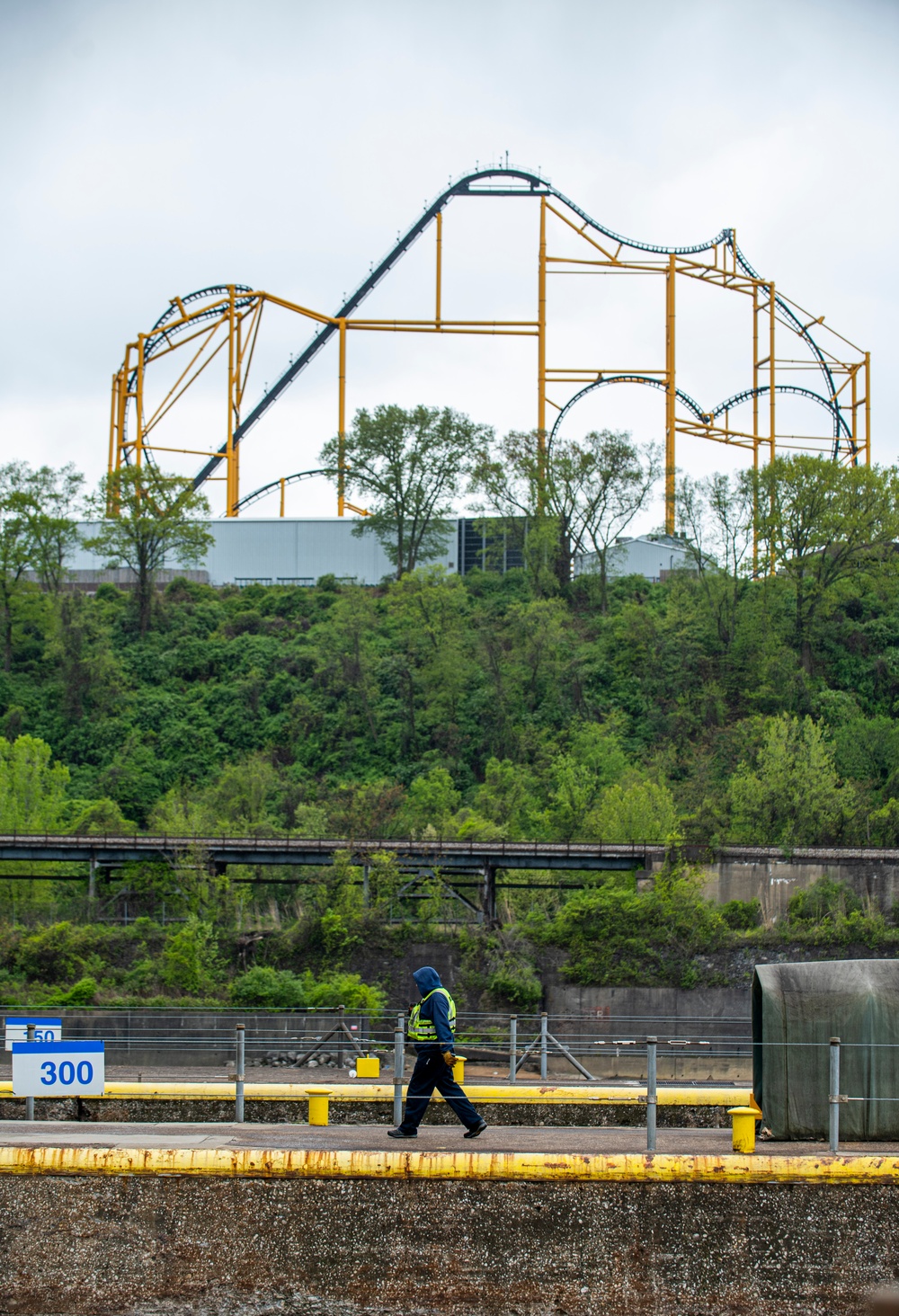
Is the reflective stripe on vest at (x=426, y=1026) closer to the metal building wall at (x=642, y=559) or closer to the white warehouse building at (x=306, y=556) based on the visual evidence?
the metal building wall at (x=642, y=559)

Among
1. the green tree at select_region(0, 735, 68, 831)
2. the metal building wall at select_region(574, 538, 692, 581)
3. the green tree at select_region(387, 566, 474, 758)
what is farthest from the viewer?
the metal building wall at select_region(574, 538, 692, 581)

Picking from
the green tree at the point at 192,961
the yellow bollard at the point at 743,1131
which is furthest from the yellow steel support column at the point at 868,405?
the yellow bollard at the point at 743,1131

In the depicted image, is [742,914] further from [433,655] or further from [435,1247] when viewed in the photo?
[435,1247]

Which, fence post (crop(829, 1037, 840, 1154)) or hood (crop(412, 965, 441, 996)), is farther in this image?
hood (crop(412, 965, 441, 996))

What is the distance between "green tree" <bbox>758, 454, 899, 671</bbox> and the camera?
2221 inches

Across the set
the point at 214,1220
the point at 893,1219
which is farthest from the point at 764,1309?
the point at 214,1220

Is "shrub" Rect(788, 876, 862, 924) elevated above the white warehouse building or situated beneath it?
situated beneath

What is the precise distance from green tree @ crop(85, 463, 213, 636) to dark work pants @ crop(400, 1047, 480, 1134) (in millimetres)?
54957

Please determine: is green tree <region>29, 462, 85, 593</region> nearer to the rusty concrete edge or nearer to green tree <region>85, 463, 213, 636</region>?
green tree <region>85, 463, 213, 636</region>

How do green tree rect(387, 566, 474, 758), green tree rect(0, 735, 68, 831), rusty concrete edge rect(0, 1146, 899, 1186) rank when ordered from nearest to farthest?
rusty concrete edge rect(0, 1146, 899, 1186), green tree rect(0, 735, 68, 831), green tree rect(387, 566, 474, 758)

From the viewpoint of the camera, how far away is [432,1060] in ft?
37.6

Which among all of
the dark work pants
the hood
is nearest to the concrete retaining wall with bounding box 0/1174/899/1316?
the dark work pants

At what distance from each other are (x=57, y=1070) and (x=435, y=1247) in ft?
13.1

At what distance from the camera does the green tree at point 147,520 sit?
6488 cm
